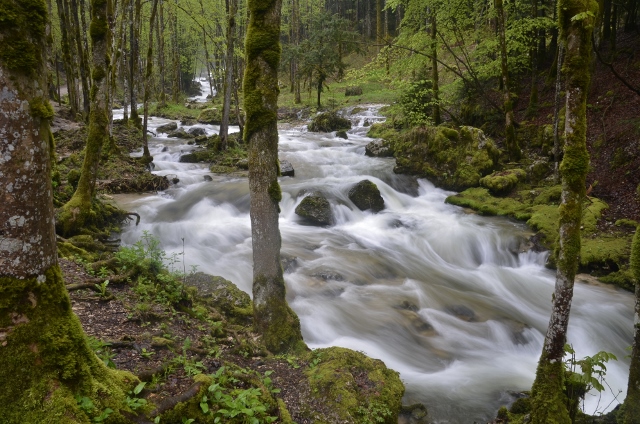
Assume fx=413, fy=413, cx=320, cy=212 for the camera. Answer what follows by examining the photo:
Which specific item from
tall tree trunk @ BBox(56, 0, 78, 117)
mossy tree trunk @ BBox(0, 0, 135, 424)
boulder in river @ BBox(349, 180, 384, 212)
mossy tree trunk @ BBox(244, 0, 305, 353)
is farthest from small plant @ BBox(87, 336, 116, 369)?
tall tree trunk @ BBox(56, 0, 78, 117)

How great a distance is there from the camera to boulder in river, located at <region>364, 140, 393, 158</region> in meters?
20.8

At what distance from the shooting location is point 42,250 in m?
2.85

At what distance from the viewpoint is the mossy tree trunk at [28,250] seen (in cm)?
262

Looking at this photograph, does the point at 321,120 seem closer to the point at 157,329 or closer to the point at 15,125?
the point at 157,329

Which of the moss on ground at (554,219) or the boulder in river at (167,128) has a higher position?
the boulder in river at (167,128)

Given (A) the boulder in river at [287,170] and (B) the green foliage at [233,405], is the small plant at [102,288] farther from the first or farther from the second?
(A) the boulder in river at [287,170]

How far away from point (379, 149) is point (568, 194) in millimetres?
16391

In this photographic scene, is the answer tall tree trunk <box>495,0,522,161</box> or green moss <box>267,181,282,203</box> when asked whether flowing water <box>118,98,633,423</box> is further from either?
green moss <box>267,181,282,203</box>

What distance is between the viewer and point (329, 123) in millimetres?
27719

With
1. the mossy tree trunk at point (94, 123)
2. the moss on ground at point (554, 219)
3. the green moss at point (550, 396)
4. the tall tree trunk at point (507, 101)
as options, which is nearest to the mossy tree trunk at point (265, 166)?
the green moss at point (550, 396)

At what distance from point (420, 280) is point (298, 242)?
12.2ft

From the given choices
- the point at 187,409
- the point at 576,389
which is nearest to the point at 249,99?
the point at 187,409

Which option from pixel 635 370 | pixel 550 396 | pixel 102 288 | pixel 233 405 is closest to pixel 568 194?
pixel 635 370

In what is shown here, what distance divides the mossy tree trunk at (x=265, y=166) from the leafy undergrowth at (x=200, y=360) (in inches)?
15.5
